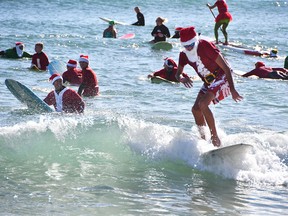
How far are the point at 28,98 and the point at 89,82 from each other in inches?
83.8

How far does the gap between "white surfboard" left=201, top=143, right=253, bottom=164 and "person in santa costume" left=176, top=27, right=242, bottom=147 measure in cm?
36

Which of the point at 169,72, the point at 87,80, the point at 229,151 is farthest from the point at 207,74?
the point at 169,72

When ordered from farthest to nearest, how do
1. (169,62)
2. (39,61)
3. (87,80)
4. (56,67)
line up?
(39,61), (169,62), (56,67), (87,80)

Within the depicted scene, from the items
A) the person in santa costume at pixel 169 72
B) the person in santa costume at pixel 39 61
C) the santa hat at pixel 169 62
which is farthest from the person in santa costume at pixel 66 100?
the person in santa costume at pixel 39 61

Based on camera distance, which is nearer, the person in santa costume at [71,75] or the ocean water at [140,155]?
the ocean water at [140,155]

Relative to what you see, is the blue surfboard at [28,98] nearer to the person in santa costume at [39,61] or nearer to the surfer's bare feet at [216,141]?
the surfer's bare feet at [216,141]

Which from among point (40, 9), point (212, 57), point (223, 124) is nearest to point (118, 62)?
point (223, 124)

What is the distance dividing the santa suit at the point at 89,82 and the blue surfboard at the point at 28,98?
5.49 ft

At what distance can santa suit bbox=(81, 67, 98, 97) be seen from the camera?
14.7 m

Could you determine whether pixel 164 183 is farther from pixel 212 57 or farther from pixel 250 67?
pixel 250 67

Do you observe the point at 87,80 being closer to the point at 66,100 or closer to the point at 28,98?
the point at 28,98

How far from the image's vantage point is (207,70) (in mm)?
9469

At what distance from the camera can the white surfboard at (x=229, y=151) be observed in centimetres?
910

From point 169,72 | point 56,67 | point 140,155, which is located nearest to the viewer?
point 140,155
